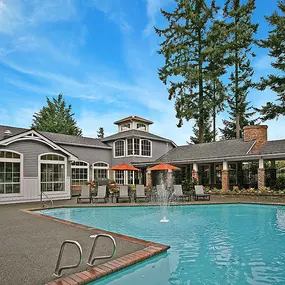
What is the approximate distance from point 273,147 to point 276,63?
1148 centimetres

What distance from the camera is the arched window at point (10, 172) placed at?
45.7 feet

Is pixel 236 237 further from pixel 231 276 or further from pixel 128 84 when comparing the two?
pixel 128 84

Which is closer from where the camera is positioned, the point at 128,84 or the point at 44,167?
the point at 44,167

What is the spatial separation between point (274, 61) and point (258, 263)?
2440cm

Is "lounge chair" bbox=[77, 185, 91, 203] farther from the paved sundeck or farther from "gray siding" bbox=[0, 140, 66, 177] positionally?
the paved sundeck

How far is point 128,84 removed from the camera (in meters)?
24.1

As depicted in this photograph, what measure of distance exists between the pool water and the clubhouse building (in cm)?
370

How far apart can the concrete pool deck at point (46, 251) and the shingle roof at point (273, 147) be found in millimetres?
13312

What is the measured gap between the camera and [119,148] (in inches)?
937

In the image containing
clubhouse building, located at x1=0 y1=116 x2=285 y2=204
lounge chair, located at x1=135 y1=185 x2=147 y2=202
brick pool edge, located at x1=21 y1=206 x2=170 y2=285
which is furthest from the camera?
lounge chair, located at x1=135 y1=185 x2=147 y2=202

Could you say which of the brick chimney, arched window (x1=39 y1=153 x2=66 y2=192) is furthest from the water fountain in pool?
the brick chimney

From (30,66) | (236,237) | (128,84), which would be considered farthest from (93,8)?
(236,237)

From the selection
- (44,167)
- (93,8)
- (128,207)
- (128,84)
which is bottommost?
(128,207)

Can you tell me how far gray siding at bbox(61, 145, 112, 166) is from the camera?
2112cm
